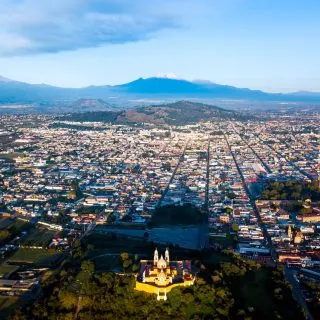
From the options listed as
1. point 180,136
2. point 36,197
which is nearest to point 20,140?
point 180,136

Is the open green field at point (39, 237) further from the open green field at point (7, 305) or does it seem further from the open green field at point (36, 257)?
the open green field at point (7, 305)

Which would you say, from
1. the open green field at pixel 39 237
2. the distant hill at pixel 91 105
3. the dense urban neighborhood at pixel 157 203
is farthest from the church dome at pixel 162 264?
the distant hill at pixel 91 105

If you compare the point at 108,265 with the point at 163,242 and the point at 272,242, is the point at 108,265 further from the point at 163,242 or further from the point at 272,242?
the point at 272,242

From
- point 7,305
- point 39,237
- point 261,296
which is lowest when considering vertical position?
point 39,237

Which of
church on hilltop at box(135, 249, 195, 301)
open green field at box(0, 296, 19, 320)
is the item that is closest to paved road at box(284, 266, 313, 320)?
church on hilltop at box(135, 249, 195, 301)

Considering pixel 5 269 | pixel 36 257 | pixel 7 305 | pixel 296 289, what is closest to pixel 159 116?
pixel 36 257

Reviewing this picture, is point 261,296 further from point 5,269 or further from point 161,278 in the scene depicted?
point 5,269
